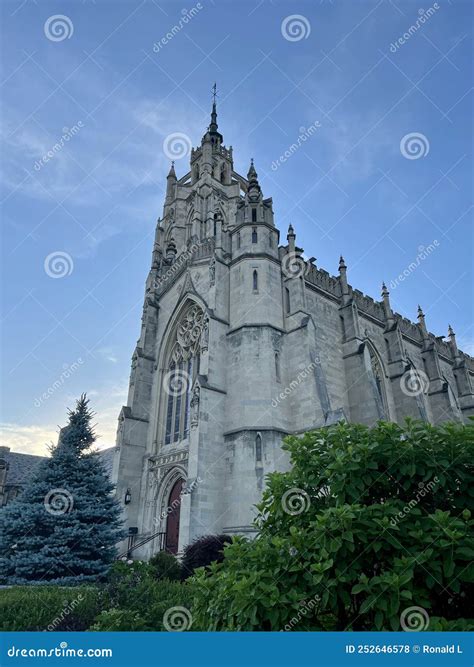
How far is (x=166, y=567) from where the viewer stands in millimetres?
12438

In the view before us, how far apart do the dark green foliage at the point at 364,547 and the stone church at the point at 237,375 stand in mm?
10598

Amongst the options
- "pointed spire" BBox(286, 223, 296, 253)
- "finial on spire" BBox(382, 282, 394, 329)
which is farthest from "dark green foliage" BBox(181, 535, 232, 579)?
"finial on spire" BBox(382, 282, 394, 329)

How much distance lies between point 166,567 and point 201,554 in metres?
1.21

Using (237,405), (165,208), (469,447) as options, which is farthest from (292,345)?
(165,208)

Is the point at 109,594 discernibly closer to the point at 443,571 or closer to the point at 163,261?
the point at 443,571

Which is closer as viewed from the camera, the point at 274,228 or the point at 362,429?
the point at 362,429

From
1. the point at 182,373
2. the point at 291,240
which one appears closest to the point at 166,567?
the point at 182,373

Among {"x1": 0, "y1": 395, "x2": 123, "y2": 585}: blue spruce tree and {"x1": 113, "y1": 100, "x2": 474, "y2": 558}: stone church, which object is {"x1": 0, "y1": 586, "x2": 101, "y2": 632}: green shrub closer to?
{"x1": 0, "y1": 395, "x2": 123, "y2": 585}: blue spruce tree

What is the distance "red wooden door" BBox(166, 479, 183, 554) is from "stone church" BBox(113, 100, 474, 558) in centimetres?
6

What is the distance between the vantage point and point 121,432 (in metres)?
20.4

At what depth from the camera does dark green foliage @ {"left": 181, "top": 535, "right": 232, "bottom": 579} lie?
12.1 meters

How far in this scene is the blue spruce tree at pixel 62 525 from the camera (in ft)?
35.9

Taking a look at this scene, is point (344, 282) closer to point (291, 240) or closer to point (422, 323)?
point (291, 240)

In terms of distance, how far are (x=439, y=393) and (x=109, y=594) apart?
24466 millimetres
